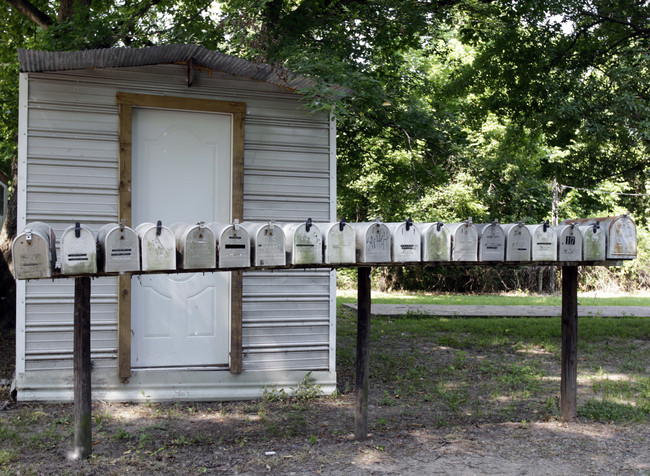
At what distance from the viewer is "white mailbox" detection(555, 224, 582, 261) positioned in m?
4.32

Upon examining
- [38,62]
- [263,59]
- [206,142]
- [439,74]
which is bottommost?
[206,142]

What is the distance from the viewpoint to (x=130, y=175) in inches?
210

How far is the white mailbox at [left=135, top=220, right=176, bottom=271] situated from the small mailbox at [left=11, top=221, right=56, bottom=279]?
0.50 m

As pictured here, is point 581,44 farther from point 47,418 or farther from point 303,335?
A: point 47,418

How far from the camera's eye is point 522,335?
385 inches

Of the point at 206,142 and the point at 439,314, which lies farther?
the point at 439,314

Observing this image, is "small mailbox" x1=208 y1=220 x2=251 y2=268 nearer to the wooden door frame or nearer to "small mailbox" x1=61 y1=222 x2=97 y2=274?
"small mailbox" x1=61 y1=222 x2=97 y2=274

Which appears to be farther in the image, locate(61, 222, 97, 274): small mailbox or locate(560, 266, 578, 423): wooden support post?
locate(560, 266, 578, 423): wooden support post

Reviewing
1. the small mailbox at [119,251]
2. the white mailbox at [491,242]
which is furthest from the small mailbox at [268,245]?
the white mailbox at [491,242]

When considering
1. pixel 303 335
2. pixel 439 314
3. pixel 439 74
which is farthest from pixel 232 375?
pixel 439 74

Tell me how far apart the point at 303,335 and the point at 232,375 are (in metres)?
0.76

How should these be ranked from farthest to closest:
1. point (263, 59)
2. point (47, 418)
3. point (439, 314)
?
point (439, 314) < point (263, 59) < point (47, 418)

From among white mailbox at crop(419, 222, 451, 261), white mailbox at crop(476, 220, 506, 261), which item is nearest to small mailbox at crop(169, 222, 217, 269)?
white mailbox at crop(419, 222, 451, 261)

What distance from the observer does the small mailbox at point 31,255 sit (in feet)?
10.5
